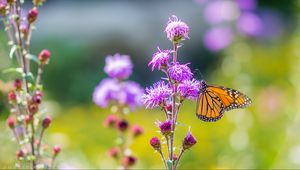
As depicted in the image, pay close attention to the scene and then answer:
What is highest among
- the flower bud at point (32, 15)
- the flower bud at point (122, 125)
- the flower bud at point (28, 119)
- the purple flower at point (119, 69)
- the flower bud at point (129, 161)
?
the flower bud at point (32, 15)

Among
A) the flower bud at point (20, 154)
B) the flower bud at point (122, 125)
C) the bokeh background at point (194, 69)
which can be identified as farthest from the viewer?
the bokeh background at point (194, 69)

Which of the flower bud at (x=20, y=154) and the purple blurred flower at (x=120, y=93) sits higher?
the purple blurred flower at (x=120, y=93)

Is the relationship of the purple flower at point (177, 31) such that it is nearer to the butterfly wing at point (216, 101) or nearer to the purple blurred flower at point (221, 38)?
the butterfly wing at point (216, 101)

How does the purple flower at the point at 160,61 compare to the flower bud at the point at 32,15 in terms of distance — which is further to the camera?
the flower bud at the point at 32,15

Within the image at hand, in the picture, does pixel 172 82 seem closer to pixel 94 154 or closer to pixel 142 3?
pixel 94 154

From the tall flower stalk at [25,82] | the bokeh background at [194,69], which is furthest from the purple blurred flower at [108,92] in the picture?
the tall flower stalk at [25,82]

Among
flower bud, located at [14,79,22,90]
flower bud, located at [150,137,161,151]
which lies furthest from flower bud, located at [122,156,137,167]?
flower bud, located at [150,137,161,151]

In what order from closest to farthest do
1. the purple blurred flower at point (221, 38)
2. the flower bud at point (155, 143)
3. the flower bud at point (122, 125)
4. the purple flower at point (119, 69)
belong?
the flower bud at point (155, 143) < the flower bud at point (122, 125) < the purple flower at point (119, 69) < the purple blurred flower at point (221, 38)

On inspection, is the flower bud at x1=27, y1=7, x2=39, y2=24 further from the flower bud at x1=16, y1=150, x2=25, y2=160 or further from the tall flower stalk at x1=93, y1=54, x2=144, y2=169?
the tall flower stalk at x1=93, y1=54, x2=144, y2=169
